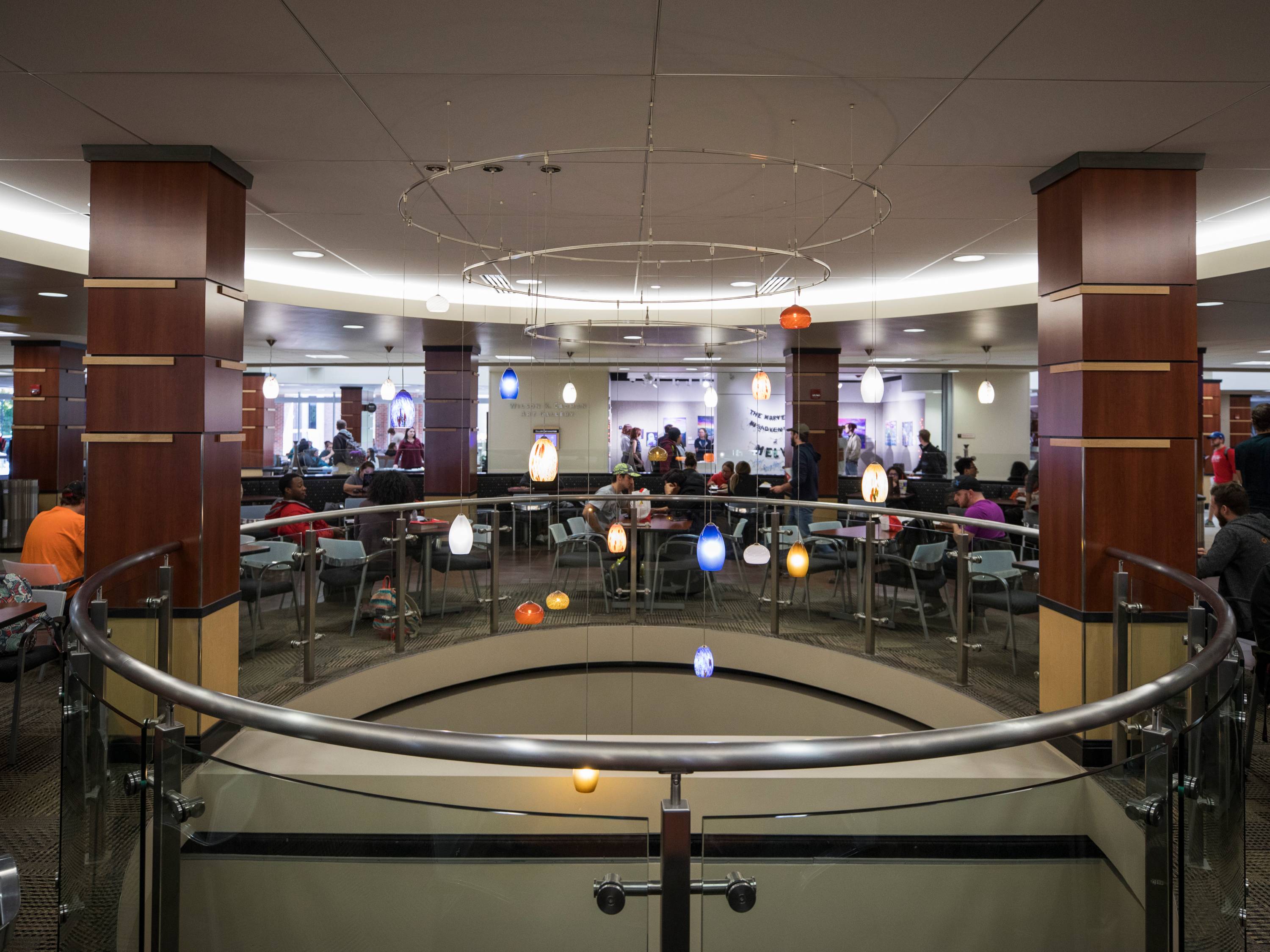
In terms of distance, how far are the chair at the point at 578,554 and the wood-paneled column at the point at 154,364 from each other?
10.4 feet

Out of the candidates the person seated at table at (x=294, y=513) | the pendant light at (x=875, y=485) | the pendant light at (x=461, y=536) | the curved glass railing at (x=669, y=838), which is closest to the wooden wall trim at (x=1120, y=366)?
the pendant light at (x=875, y=485)

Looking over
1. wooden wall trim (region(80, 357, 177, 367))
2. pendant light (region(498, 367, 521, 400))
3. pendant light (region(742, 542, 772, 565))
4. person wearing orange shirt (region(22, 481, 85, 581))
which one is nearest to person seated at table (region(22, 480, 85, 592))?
person wearing orange shirt (region(22, 481, 85, 581))

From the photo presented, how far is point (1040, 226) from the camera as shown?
4934mm

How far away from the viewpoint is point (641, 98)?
→ 3.88 meters

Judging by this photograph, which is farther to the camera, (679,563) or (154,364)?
(679,563)

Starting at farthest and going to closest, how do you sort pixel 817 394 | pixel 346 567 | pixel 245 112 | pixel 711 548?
pixel 817 394 → pixel 346 567 → pixel 711 548 → pixel 245 112

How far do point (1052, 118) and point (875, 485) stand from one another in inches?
88.9

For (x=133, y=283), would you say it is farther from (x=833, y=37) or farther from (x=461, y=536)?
(x=833, y=37)

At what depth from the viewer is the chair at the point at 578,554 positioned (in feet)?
23.7

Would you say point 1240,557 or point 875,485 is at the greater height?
point 875,485

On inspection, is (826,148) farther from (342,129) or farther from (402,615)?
(402,615)

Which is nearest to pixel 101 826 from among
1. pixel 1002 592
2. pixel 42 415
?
pixel 1002 592

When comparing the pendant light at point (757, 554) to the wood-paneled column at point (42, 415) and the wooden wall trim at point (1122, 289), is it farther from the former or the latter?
the wood-paneled column at point (42, 415)

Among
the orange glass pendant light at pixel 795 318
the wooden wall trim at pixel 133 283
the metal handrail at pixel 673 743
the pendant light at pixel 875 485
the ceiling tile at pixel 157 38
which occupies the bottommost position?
the metal handrail at pixel 673 743
